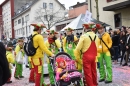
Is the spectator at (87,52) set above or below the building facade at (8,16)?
below

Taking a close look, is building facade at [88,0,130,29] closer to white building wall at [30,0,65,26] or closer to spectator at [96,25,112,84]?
spectator at [96,25,112,84]

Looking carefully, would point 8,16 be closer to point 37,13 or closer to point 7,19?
point 7,19

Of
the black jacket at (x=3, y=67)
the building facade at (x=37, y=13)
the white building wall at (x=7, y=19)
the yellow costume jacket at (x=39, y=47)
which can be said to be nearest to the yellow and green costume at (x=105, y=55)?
the yellow costume jacket at (x=39, y=47)

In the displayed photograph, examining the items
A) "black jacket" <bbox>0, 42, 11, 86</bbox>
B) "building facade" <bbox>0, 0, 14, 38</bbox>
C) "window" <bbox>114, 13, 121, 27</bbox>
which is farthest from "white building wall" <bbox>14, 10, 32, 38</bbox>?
"black jacket" <bbox>0, 42, 11, 86</bbox>

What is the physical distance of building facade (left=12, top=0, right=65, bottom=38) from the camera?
5297 cm

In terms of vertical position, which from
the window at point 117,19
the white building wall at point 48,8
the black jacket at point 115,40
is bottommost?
the black jacket at point 115,40

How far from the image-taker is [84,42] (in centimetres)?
638

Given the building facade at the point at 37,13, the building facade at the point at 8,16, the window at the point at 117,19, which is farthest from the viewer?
the building facade at the point at 8,16

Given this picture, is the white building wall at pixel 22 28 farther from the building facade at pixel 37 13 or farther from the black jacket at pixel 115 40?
the black jacket at pixel 115 40

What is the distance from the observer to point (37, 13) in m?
53.2

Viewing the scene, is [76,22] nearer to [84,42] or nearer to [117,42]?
[117,42]

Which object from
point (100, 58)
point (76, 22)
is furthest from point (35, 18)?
point (100, 58)

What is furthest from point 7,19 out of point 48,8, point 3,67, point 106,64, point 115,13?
point 3,67

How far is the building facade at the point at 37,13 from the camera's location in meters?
53.0
